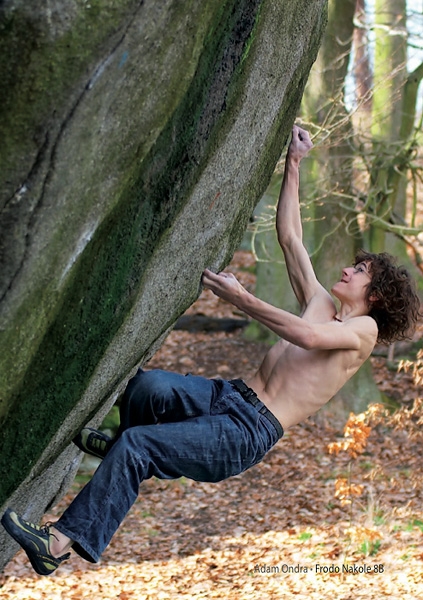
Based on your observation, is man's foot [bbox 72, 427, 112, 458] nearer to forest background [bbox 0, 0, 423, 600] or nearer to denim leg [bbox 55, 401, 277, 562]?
denim leg [bbox 55, 401, 277, 562]

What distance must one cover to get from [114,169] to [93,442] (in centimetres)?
224

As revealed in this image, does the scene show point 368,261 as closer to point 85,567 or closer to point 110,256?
point 110,256

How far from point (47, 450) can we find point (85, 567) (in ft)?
Result: 20.0

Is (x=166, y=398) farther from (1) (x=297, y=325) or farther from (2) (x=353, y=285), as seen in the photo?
(2) (x=353, y=285)

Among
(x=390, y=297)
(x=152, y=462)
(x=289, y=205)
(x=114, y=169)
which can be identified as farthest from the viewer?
(x=289, y=205)

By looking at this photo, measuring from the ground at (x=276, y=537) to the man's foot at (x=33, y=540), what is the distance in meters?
5.49

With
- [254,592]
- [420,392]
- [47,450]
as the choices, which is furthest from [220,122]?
[420,392]

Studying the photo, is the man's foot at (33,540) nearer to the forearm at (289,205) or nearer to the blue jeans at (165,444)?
the blue jeans at (165,444)

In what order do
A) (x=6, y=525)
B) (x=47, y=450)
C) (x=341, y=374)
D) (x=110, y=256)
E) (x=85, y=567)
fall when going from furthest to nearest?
1. (x=85, y=567)
2. (x=341, y=374)
3. (x=47, y=450)
4. (x=6, y=525)
5. (x=110, y=256)

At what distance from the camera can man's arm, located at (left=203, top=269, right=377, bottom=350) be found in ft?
14.4

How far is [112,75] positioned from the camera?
10.3ft

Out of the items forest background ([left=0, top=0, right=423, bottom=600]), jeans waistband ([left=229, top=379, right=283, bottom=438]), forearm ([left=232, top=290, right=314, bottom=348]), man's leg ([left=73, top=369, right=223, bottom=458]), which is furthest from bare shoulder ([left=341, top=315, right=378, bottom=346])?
forest background ([left=0, top=0, right=423, bottom=600])

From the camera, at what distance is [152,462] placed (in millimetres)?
4309

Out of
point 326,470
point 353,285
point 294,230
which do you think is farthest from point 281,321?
point 326,470
